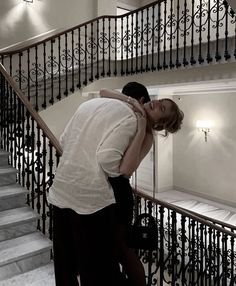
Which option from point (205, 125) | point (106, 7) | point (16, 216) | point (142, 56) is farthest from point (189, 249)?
point (106, 7)

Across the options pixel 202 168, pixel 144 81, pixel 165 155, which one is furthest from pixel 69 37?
pixel 202 168

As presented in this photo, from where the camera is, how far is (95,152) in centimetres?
123

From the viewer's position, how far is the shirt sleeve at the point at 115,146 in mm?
1204

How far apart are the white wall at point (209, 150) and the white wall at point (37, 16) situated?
3.33 metres

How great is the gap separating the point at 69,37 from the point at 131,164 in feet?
21.0

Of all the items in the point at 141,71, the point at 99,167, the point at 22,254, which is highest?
the point at 141,71

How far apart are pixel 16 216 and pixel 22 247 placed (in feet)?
1.11

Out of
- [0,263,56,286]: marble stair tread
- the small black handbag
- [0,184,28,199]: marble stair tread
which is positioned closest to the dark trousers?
the small black handbag

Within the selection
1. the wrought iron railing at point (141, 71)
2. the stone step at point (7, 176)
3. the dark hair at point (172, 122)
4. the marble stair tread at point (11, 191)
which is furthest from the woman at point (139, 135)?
the stone step at point (7, 176)

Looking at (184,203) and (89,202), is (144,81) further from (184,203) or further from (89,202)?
(89,202)

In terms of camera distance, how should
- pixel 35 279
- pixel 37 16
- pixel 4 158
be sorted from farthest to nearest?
pixel 37 16 → pixel 4 158 → pixel 35 279

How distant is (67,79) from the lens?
5551mm

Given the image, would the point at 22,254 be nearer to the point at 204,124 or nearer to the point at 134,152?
the point at 134,152

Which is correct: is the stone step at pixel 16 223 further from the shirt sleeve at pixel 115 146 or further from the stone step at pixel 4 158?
the shirt sleeve at pixel 115 146
